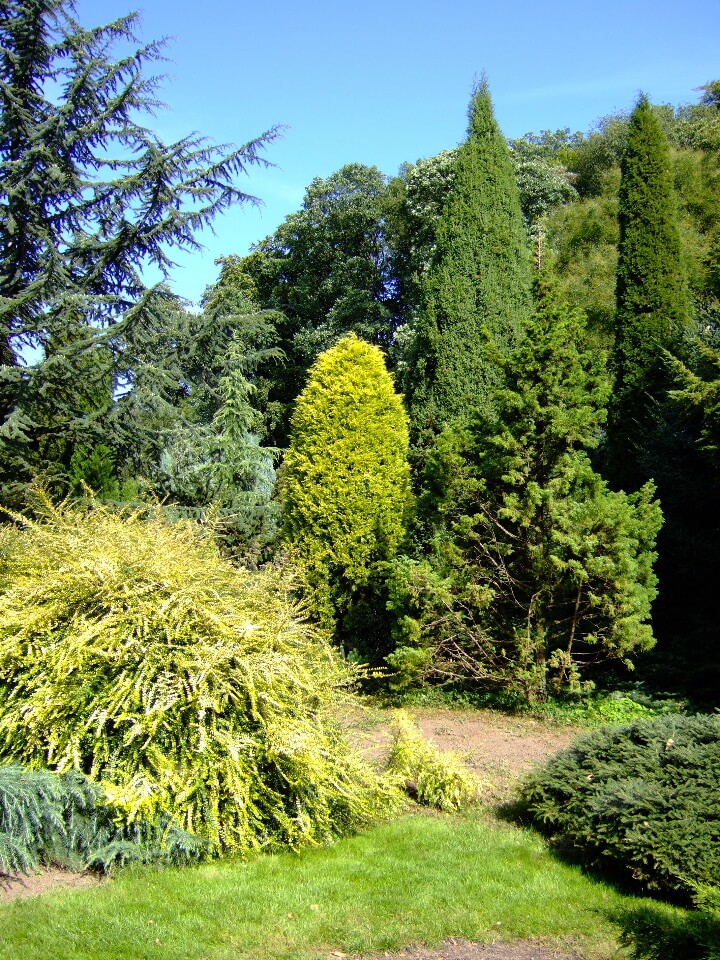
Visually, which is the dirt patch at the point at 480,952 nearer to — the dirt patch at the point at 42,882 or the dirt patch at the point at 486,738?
the dirt patch at the point at 42,882

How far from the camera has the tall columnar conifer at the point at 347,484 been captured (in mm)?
9273

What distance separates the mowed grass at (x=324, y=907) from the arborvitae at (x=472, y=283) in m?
7.89

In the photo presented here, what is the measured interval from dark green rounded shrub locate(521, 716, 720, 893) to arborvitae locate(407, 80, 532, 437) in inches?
285

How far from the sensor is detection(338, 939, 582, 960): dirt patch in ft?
11.2

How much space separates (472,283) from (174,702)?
30.9 feet

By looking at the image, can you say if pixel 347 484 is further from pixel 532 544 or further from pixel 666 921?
pixel 666 921

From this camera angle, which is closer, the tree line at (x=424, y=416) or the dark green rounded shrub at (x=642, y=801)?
the dark green rounded shrub at (x=642, y=801)

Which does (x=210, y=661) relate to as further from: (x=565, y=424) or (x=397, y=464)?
(x=397, y=464)

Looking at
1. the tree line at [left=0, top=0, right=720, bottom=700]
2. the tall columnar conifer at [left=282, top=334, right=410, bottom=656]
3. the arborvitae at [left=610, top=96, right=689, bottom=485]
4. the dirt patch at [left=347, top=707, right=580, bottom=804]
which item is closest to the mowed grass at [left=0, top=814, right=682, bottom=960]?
the dirt patch at [left=347, top=707, right=580, bottom=804]

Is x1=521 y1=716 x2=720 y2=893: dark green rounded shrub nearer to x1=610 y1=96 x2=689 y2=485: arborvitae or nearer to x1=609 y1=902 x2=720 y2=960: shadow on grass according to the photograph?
x1=609 y1=902 x2=720 y2=960: shadow on grass

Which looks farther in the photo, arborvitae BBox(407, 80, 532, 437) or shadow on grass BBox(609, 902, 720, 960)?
arborvitae BBox(407, 80, 532, 437)

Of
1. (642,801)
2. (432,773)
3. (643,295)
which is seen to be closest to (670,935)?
(642,801)

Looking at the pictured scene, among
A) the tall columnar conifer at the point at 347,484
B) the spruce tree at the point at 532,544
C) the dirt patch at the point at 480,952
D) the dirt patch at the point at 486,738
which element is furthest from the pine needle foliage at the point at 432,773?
the tall columnar conifer at the point at 347,484

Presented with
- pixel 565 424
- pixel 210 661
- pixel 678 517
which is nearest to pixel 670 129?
pixel 678 517
